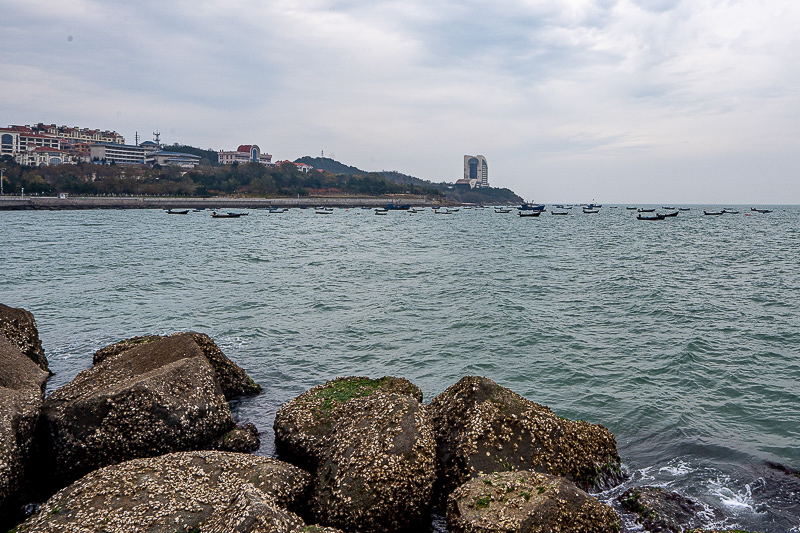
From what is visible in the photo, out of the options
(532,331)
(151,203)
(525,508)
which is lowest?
(532,331)

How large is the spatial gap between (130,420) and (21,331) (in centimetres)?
747

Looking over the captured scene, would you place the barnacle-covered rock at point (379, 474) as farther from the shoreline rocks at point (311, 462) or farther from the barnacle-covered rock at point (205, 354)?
the barnacle-covered rock at point (205, 354)

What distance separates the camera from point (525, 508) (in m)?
7.42

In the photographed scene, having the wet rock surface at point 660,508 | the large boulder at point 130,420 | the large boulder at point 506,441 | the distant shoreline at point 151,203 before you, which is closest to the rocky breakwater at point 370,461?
the large boulder at point 506,441

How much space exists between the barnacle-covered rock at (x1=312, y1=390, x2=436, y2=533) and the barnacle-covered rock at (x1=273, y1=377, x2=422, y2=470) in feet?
2.88

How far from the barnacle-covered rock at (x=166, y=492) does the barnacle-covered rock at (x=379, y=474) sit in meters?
0.64

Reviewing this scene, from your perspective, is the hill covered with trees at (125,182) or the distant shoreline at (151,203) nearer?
the distant shoreline at (151,203)

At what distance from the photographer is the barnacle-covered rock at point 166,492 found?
24.2ft

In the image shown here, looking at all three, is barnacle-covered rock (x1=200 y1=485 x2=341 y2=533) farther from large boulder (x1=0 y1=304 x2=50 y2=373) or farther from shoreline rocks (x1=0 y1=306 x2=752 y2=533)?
large boulder (x1=0 y1=304 x2=50 y2=373)

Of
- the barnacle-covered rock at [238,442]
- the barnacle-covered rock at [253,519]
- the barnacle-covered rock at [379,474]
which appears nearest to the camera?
the barnacle-covered rock at [253,519]

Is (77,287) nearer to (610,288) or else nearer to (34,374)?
(34,374)

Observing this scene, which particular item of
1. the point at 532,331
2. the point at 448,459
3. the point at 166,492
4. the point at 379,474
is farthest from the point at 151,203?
the point at 379,474

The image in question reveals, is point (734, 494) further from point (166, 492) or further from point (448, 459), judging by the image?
point (166, 492)

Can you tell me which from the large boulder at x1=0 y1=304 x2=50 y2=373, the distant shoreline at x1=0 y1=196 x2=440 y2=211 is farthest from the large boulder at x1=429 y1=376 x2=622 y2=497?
the distant shoreline at x1=0 y1=196 x2=440 y2=211
